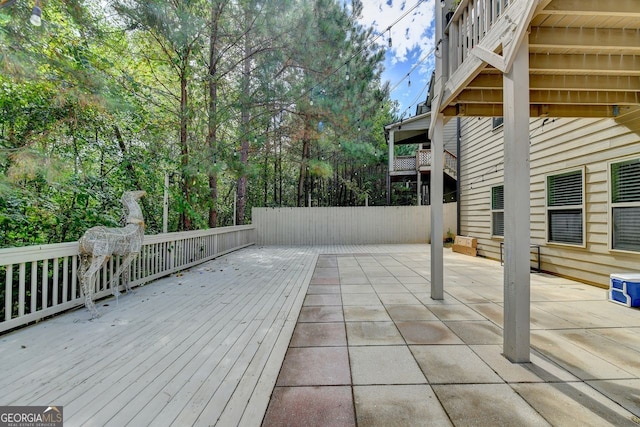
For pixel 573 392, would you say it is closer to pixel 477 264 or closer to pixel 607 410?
pixel 607 410

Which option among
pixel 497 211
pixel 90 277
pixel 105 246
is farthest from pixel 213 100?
pixel 497 211

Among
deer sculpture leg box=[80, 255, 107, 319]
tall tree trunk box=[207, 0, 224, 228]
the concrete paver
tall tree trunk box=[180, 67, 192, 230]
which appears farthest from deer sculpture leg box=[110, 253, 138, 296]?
tall tree trunk box=[207, 0, 224, 228]

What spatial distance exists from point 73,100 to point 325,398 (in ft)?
14.4

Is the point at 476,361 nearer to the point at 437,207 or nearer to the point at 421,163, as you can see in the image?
the point at 437,207

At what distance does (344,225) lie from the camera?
34.2 ft

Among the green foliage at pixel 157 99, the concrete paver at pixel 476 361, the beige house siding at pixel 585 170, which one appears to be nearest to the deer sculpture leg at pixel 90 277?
the green foliage at pixel 157 99

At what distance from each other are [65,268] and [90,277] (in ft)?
1.13

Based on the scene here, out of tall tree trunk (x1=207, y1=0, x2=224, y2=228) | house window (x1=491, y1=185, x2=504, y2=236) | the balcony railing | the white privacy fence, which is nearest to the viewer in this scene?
tall tree trunk (x1=207, y1=0, x2=224, y2=228)

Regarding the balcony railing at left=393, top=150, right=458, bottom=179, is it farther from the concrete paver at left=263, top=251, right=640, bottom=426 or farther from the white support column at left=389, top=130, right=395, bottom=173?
the concrete paver at left=263, top=251, right=640, bottom=426

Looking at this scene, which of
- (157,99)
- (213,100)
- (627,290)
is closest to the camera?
(627,290)

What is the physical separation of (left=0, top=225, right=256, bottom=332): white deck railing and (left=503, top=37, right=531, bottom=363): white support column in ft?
13.7

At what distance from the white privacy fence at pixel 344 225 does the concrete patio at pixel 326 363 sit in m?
6.75

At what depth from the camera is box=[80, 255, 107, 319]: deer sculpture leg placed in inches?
109

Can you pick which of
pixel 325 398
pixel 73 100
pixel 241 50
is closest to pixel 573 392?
pixel 325 398
